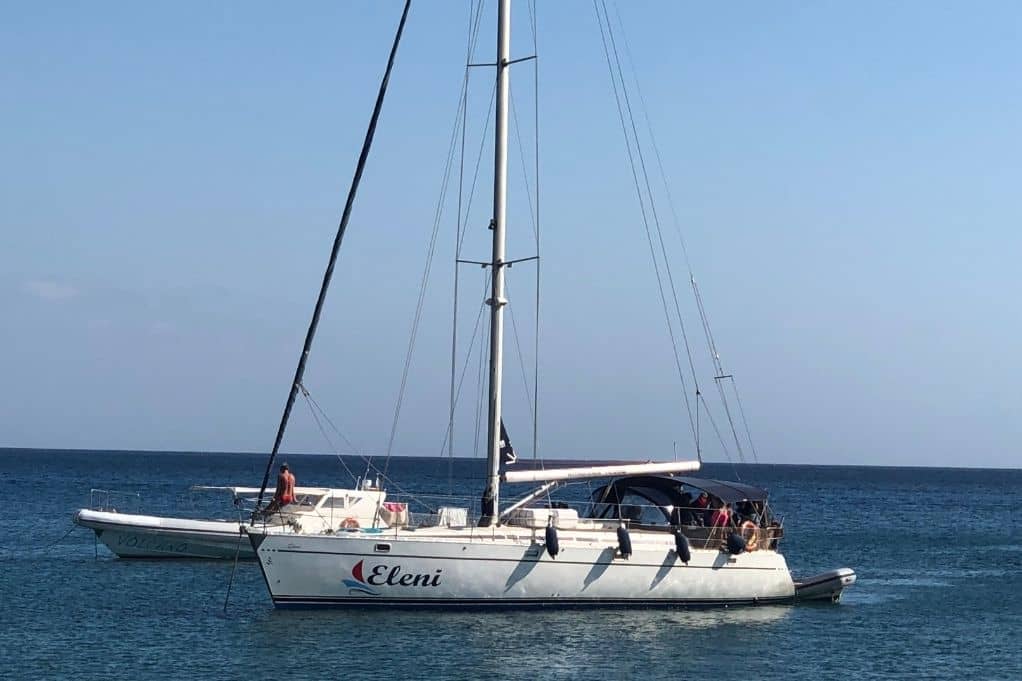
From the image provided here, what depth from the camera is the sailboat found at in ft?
98.5

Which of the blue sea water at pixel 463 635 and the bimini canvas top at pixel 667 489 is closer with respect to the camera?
the blue sea water at pixel 463 635

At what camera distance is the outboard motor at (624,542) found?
1230 inches

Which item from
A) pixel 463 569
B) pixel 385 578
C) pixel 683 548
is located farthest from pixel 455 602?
pixel 683 548

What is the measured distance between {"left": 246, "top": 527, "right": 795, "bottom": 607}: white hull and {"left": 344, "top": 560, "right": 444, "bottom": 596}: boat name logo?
2cm

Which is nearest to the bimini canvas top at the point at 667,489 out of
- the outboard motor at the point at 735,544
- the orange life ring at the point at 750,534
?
the orange life ring at the point at 750,534

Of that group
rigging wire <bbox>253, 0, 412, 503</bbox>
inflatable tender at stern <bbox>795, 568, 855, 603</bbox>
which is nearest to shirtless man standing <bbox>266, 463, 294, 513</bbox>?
rigging wire <bbox>253, 0, 412, 503</bbox>

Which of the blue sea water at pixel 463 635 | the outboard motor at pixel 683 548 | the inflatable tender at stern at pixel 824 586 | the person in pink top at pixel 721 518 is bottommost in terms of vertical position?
the blue sea water at pixel 463 635

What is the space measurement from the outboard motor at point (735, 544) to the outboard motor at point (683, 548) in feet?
3.86

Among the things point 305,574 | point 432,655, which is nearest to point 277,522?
point 305,574

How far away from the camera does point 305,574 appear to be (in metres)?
30.0

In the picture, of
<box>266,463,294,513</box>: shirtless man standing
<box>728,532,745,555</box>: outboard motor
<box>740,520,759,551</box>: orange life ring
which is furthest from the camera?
<box>740,520,759,551</box>: orange life ring

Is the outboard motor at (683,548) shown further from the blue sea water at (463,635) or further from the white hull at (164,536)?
the white hull at (164,536)

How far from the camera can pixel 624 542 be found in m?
31.2

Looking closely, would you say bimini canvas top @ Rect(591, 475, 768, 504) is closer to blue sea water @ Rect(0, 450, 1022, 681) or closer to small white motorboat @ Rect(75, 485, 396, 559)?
blue sea water @ Rect(0, 450, 1022, 681)
